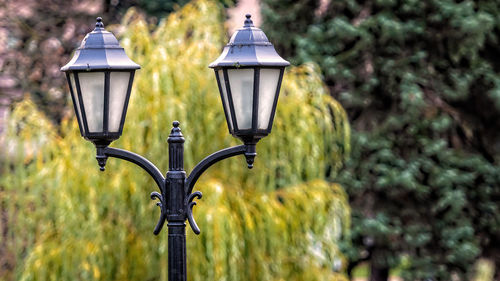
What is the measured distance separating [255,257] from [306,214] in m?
0.65

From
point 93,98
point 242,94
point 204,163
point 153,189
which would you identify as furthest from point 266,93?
point 153,189

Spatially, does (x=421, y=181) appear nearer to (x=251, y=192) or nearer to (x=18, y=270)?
(x=251, y=192)

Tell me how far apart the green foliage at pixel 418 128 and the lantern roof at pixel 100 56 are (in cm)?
719

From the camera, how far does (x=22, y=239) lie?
289 inches

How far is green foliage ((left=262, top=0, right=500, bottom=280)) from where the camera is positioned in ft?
35.1

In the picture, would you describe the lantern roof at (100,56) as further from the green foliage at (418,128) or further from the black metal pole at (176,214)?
the green foliage at (418,128)

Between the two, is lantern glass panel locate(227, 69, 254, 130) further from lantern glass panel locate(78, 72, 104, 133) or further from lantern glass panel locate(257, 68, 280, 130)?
lantern glass panel locate(78, 72, 104, 133)

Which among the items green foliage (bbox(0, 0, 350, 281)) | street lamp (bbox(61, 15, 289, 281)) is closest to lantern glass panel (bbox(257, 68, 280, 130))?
street lamp (bbox(61, 15, 289, 281))

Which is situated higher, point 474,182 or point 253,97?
point 253,97

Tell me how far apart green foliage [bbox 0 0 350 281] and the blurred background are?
2 cm

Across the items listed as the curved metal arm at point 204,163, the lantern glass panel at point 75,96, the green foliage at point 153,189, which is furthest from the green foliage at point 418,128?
the lantern glass panel at point 75,96

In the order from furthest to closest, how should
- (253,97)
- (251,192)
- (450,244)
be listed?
(450,244) → (251,192) → (253,97)

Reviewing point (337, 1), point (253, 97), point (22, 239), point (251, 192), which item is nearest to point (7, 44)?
point (337, 1)

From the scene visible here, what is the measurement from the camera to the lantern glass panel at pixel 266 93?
3.62 metres
